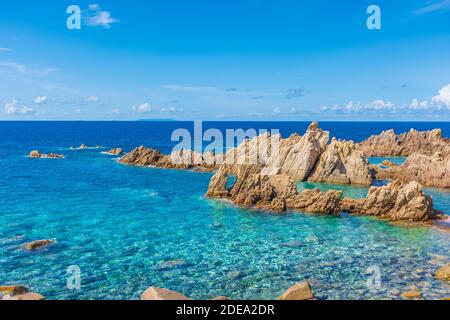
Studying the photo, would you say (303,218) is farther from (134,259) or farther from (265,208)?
(134,259)

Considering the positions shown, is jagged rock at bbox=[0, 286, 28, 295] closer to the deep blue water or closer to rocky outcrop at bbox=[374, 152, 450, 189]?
the deep blue water

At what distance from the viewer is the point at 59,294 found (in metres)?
23.6

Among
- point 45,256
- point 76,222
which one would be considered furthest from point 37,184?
point 45,256

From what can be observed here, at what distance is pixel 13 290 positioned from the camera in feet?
76.1

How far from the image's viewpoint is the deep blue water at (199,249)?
2492 cm

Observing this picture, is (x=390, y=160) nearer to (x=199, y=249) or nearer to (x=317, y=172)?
(x=317, y=172)

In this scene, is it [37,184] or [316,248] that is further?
[37,184]

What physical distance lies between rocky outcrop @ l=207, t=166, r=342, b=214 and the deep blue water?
2050 millimetres

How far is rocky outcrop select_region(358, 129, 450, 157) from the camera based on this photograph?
10388 centimetres

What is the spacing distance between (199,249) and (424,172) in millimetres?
48167

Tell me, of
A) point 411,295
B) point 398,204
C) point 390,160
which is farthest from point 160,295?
point 390,160

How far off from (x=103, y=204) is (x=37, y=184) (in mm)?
19540

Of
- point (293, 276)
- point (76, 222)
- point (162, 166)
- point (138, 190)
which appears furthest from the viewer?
point (162, 166)

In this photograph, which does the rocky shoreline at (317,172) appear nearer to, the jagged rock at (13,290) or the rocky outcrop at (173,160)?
the rocky outcrop at (173,160)
